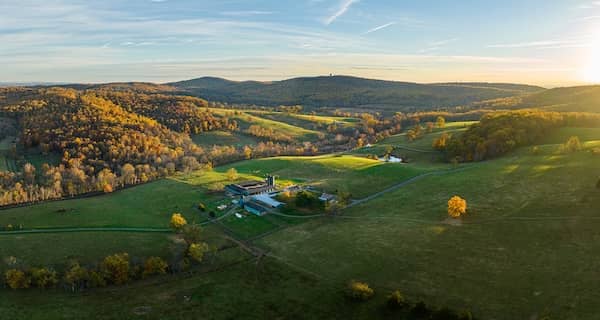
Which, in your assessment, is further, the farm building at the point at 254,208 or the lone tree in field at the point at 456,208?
the farm building at the point at 254,208

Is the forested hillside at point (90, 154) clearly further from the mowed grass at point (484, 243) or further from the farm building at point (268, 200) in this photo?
the mowed grass at point (484, 243)

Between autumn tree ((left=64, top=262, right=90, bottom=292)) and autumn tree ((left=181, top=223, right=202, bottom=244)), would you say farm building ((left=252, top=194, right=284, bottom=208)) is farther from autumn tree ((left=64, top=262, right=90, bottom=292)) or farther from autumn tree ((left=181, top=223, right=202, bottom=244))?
autumn tree ((left=64, top=262, right=90, bottom=292))

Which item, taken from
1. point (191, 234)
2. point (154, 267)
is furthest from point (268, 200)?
point (154, 267)

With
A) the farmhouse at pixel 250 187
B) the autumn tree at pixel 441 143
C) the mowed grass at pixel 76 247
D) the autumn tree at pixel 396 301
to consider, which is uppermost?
the autumn tree at pixel 441 143

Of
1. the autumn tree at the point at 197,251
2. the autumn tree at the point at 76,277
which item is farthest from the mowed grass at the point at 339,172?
the autumn tree at the point at 76,277

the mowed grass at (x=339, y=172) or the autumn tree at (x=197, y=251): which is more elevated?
the mowed grass at (x=339, y=172)

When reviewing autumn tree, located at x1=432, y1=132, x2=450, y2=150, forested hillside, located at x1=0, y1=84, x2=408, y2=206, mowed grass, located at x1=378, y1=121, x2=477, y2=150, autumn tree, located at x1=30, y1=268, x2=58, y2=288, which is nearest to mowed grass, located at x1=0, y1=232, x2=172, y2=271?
autumn tree, located at x1=30, y1=268, x2=58, y2=288
